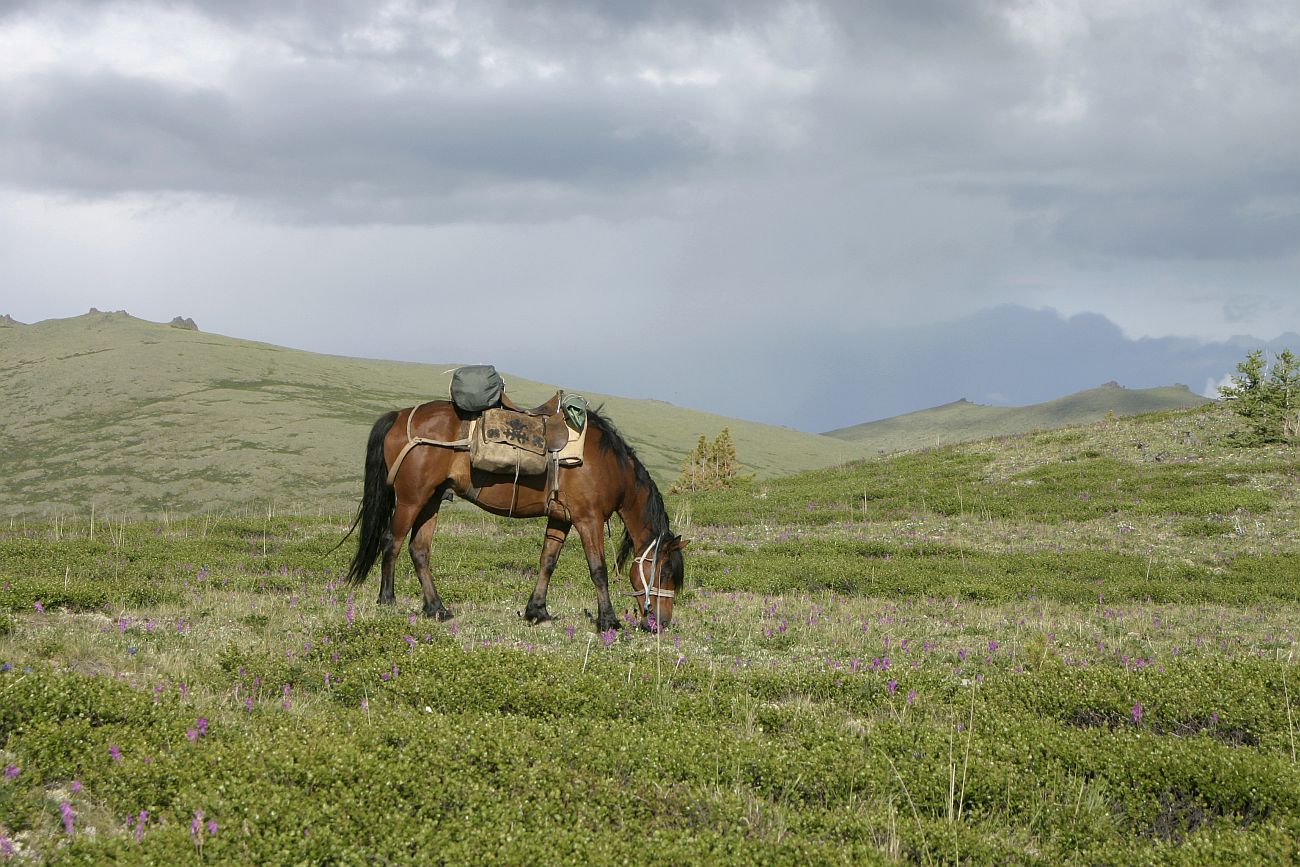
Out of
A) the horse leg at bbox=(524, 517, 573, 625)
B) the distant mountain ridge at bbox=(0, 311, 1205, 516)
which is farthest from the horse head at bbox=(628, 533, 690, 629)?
the distant mountain ridge at bbox=(0, 311, 1205, 516)

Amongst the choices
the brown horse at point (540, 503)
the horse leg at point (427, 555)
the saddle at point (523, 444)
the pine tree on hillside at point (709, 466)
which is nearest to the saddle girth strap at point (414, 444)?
the brown horse at point (540, 503)

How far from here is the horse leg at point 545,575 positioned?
40.3 ft

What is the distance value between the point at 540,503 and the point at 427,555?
6.43 feet

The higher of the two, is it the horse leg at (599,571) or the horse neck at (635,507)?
the horse neck at (635,507)

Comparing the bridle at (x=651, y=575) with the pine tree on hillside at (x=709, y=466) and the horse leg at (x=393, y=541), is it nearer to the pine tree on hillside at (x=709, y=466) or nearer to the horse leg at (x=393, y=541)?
the horse leg at (x=393, y=541)

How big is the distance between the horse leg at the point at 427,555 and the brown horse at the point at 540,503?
0.6 inches

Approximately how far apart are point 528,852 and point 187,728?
3.18 metres

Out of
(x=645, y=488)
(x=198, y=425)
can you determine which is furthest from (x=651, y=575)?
(x=198, y=425)

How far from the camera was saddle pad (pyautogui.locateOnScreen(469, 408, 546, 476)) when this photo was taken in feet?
39.2

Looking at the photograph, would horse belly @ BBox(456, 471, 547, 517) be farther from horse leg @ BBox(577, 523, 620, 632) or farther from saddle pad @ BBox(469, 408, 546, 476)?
horse leg @ BBox(577, 523, 620, 632)

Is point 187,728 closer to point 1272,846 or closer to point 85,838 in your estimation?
point 85,838

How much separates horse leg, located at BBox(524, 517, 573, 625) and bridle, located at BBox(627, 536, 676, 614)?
1.26 meters

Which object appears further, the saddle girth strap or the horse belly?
the saddle girth strap

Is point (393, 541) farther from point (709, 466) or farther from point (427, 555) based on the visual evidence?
point (709, 466)
